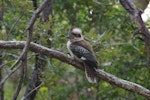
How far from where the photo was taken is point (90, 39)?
4227 mm

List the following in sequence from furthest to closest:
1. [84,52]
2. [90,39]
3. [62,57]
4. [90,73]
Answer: [90,39] < [84,52] < [90,73] < [62,57]

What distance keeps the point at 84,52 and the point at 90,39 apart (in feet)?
1.58

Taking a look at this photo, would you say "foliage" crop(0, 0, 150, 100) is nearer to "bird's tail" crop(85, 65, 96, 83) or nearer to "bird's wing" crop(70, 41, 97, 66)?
"bird's wing" crop(70, 41, 97, 66)

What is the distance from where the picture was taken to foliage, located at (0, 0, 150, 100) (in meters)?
4.55

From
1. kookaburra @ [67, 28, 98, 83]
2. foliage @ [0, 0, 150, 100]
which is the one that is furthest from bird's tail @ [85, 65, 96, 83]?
foliage @ [0, 0, 150, 100]

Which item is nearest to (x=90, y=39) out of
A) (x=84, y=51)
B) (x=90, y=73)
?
(x=84, y=51)

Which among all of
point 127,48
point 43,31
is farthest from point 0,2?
point 127,48

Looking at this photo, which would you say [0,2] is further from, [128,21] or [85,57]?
[128,21]

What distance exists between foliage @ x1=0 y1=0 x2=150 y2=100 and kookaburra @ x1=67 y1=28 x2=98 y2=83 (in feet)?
0.67

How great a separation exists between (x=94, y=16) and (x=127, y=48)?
71 cm

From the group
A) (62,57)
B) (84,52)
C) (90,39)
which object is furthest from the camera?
(90,39)

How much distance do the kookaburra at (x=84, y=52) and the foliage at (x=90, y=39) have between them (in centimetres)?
20

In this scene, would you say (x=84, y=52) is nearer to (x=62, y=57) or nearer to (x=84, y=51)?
(x=84, y=51)

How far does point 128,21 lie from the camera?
219 inches
